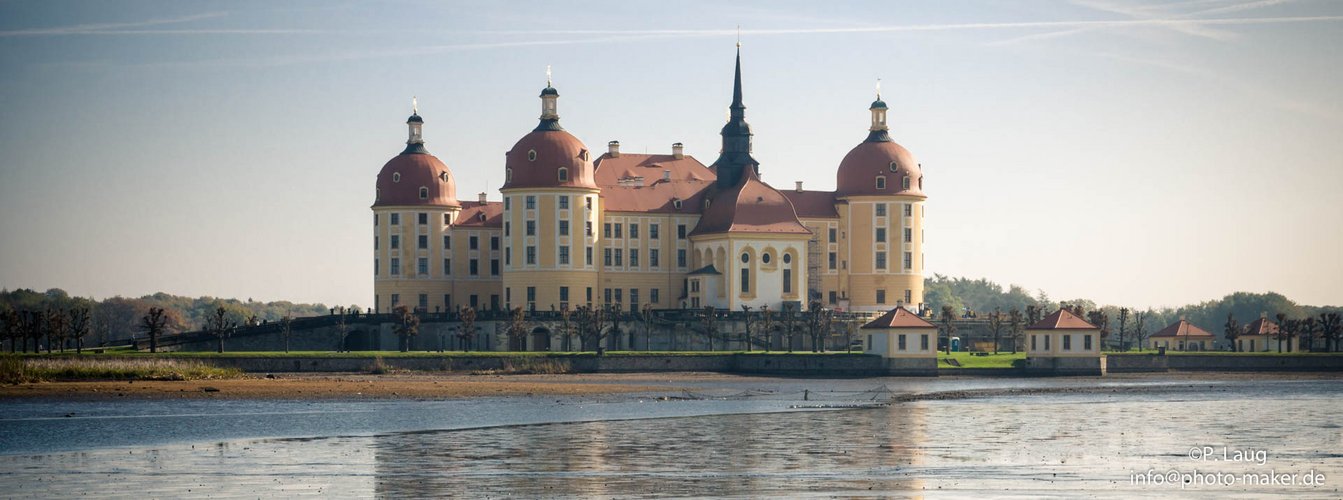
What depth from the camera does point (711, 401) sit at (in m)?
81.4

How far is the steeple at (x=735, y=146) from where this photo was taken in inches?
5541

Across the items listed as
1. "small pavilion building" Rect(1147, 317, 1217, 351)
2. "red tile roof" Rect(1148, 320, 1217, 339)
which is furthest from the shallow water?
"red tile roof" Rect(1148, 320, 1217, 339)

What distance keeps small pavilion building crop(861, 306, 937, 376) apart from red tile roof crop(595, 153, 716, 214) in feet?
95.4

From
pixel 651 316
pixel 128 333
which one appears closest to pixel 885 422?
pixel 651 316

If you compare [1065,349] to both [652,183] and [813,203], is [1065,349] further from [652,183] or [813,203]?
[652,183]

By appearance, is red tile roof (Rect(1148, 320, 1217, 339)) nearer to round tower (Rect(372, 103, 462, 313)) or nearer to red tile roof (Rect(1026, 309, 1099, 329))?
red tile roof (Rect(1026, 309, 1099, 329))

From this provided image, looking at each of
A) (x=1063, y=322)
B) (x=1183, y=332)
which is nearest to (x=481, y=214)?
(x=1063, y=322)

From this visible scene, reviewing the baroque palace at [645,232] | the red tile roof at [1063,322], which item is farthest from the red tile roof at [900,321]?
the baroque palace at [645,232]

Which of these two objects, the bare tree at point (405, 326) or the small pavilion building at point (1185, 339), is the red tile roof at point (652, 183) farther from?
the small pavilion building at point (1185, 339)

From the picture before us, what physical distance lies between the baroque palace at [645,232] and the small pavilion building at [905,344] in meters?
19.6

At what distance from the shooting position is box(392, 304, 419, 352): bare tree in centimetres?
11800

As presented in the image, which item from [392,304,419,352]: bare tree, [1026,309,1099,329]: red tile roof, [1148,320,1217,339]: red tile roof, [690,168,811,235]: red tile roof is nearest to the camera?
[1026,309,1099,329]: red tile roof

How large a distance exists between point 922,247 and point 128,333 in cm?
9038

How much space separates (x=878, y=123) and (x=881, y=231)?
9063mm
